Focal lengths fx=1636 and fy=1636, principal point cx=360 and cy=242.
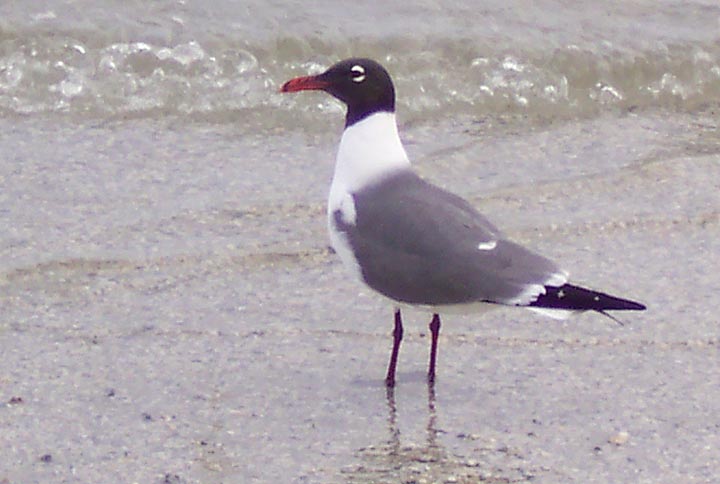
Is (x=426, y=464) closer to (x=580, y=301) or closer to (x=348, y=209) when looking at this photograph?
(x=580, y=301)

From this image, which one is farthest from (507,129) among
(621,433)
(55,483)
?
(55,483)

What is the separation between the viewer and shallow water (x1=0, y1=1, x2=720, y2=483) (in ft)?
14.8

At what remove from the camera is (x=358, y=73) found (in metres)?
5.34

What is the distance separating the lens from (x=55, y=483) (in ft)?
13.7

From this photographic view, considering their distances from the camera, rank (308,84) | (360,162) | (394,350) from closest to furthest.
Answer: (394,350)
(360,162)
(308,84)

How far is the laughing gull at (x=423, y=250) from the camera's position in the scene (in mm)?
4652

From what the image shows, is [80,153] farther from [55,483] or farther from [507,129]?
[55,483]


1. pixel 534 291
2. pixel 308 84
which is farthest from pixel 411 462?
pixel 308 84

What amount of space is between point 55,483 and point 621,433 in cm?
156

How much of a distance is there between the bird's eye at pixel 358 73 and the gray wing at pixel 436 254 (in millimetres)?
491

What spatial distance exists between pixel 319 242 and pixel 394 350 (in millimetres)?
1416

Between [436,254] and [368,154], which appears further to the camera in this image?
[368,154]

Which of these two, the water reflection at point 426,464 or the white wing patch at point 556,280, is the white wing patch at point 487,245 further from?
the water reflection at point 426,464

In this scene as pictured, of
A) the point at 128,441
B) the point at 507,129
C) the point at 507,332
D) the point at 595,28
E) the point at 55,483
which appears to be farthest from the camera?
the point at 595,28
